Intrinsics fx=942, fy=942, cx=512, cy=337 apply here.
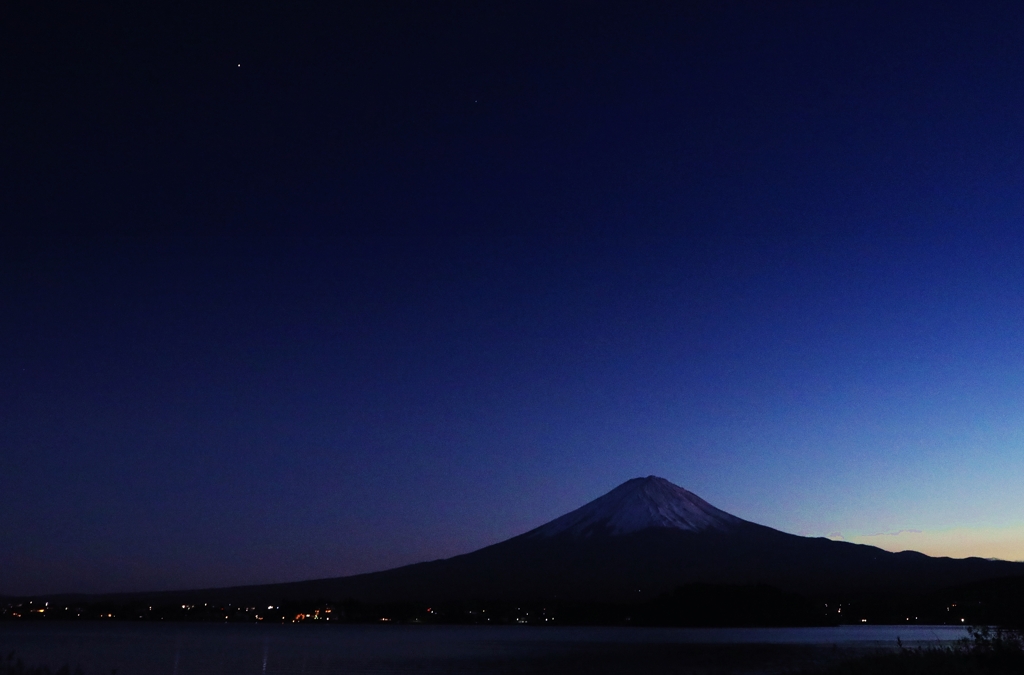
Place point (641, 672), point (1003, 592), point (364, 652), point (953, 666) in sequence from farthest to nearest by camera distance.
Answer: point (364, 652) → point (641, 672) → point (1003, 592) → point (953, 666)

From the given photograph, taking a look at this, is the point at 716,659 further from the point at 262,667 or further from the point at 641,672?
the point at 262,667

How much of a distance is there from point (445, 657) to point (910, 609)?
11878 centimetres

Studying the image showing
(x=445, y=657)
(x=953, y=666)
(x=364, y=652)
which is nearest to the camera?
(x=953, y=666)

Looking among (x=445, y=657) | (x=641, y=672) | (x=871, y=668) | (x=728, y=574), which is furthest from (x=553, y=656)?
(x=728, y=574)

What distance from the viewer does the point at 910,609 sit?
15300 centimetres

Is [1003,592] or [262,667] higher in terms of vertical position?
[1003,592]

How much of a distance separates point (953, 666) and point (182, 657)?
5337cm

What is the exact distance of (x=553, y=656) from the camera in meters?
60.2

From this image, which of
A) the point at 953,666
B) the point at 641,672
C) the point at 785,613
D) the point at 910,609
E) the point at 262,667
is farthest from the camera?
the point at 910,609

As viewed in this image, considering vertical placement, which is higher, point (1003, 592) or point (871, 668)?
point (1003, 592)

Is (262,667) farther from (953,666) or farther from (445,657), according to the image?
(953,666)

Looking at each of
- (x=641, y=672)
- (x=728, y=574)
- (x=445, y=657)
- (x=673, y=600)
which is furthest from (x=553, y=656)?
(x=728, y=574)

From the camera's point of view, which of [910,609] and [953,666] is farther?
[910,609]

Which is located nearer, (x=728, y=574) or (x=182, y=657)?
(x=182, y=657)
